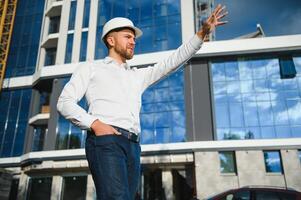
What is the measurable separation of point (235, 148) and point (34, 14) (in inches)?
975

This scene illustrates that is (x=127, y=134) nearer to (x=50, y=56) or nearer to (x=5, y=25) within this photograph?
(x=50, y=56)

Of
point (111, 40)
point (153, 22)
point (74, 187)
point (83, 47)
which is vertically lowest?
point (111, 40)

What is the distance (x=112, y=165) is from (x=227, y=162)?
2120 cm

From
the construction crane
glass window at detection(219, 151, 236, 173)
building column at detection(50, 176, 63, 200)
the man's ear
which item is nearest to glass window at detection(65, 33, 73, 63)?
the construction crane

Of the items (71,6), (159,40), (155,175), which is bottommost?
(155,175)

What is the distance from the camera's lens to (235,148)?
71.4ft

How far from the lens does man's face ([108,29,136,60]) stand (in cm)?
247

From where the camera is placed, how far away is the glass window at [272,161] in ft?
70.3

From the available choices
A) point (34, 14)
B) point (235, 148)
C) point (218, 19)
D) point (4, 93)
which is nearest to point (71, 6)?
point (34, 14)

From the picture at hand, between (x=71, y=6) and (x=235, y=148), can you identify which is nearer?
(x=235, y=148)

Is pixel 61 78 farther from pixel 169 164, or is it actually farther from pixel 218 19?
pixel 218 19

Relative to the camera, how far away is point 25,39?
32344 millimetres

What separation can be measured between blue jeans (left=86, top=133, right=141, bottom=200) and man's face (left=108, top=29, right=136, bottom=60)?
29.4 inches

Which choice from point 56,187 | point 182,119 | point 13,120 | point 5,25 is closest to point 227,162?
point 182,119
